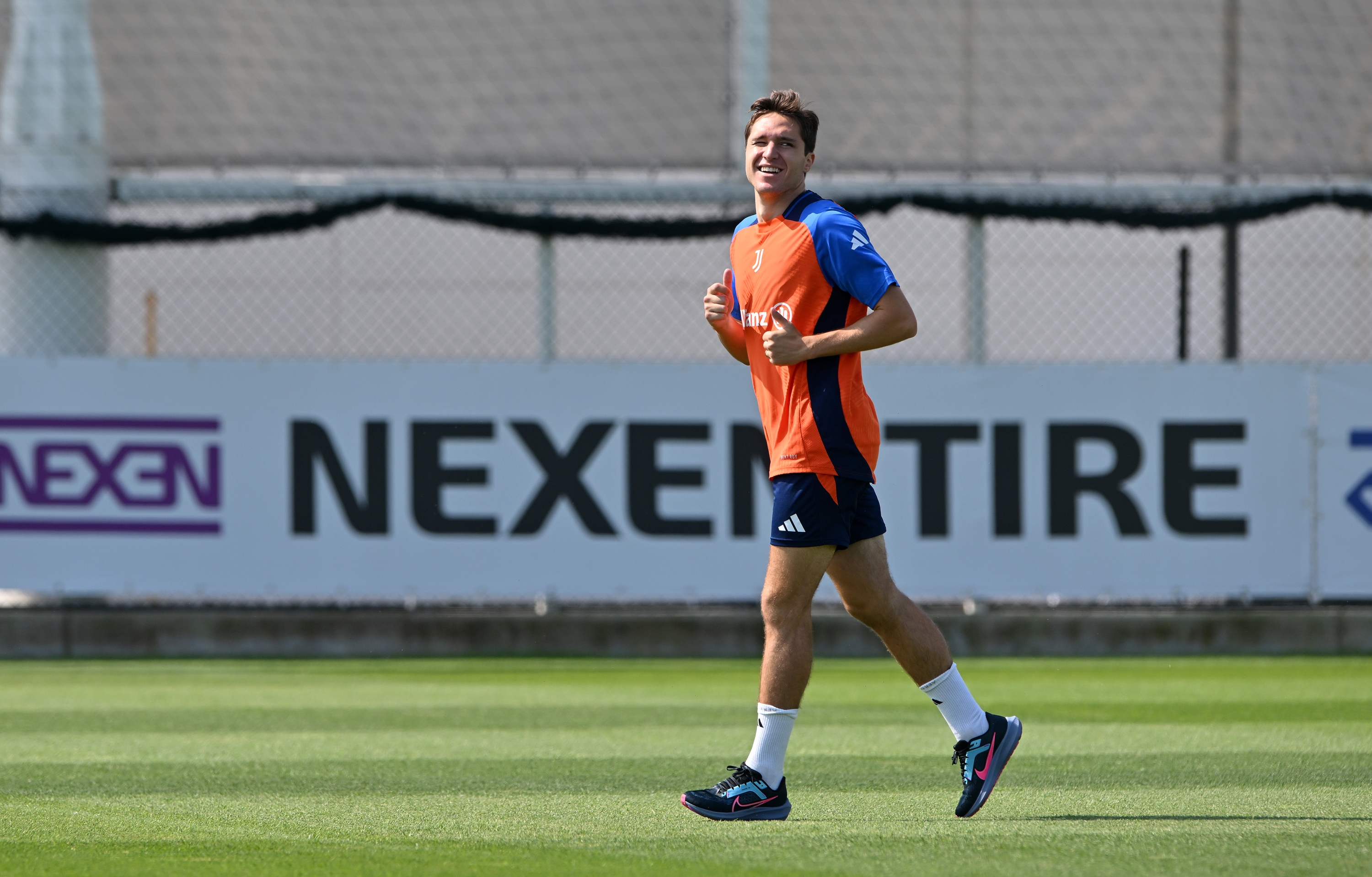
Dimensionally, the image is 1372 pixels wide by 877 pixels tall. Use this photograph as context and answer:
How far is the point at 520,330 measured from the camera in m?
10.8

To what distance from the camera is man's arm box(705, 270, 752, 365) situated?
4789 millimetres

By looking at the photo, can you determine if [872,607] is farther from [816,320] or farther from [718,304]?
[718,304]

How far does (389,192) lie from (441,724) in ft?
16.2

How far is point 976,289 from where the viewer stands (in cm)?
1066

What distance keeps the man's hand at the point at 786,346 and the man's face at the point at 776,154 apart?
1.53 feet

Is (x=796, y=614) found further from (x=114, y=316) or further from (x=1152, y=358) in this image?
(x=114, y=316)

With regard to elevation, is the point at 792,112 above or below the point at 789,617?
above

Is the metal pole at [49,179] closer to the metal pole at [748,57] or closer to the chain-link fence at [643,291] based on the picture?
the chain-link fence at [643,291]

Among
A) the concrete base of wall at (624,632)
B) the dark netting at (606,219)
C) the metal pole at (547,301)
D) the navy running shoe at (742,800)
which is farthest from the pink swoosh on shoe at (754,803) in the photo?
the dark netting at (606,219)

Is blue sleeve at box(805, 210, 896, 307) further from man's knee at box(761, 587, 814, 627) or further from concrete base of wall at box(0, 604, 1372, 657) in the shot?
concrete base of wall at box(0, 604, 1372, 657)

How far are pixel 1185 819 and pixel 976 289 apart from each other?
6.49 meters

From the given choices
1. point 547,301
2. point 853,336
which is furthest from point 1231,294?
point 853,336

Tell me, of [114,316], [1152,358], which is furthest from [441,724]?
[1152,358]

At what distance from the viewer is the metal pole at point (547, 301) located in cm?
1045
